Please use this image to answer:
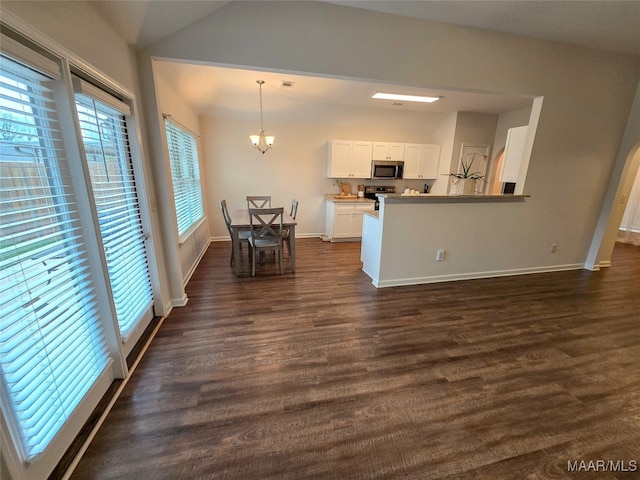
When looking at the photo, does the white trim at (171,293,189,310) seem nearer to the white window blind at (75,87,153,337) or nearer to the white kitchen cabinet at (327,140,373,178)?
the white window blind at (75,87,153,337)

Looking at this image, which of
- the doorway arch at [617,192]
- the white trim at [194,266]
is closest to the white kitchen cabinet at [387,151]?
the doorway arch at [617,192]

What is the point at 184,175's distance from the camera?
3902 mm

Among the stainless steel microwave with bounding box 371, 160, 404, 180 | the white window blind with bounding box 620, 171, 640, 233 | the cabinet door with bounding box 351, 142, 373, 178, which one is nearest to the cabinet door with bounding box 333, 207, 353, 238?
the cabinet door with bounding box 351, 142, 373, 178

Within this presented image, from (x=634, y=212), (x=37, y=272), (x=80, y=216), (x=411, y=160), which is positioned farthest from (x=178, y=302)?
(x=634, y=212)

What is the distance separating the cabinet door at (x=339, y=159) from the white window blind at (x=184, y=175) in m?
2.61

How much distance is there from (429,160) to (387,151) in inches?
40.2

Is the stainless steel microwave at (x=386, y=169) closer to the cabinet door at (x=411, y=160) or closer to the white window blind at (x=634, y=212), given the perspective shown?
the cabinet door at (x=411, y=160)

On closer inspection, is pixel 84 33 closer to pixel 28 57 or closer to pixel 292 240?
pixel 28 57

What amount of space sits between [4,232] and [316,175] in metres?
5.04

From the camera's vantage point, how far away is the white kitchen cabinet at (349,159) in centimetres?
540

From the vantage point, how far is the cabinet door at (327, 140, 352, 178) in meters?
5.38

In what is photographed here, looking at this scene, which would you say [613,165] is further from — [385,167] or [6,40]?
[6,40]

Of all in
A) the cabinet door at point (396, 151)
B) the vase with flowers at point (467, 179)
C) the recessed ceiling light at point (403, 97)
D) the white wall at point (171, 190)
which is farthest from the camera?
the cabinet door at point (396, 151)

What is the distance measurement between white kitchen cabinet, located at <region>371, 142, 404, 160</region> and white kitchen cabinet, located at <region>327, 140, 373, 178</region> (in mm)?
135
